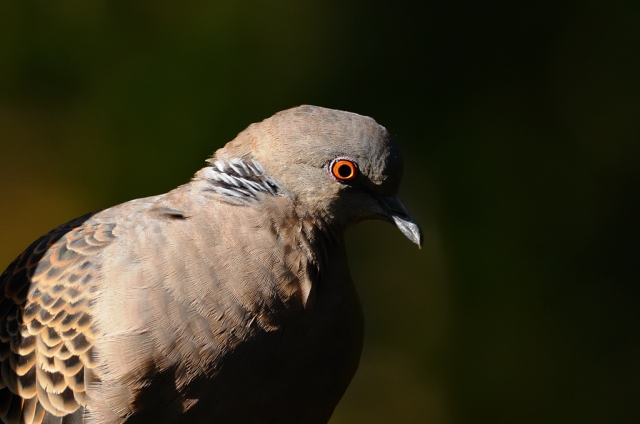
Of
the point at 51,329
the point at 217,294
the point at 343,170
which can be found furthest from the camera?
the point at 343,170

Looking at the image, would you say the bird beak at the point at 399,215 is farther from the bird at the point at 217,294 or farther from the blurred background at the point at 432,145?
the blurred background at the point at 432,145

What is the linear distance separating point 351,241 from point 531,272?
1103mm

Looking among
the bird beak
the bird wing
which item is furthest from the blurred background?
the bird beak

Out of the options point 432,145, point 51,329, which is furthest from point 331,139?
point 432,145

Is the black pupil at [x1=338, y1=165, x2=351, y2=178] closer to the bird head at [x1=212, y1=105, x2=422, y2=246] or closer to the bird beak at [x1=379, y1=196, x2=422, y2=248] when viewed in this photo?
the bird head at [x1=212, y1=105, x2=422, y2=246]

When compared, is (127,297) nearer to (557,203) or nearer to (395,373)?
(395,373)

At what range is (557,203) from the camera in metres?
4.41

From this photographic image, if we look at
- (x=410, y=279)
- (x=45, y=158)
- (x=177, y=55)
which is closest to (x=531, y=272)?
(x=410, y=279)

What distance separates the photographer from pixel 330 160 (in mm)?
2072

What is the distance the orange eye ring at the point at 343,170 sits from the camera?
6.79 feet

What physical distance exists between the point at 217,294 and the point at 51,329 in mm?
499

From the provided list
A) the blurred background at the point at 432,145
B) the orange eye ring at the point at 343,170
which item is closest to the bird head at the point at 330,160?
the orange eye ring at the point at 343,170

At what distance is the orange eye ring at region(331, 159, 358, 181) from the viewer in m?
2.07

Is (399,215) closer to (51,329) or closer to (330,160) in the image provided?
(330,160)
